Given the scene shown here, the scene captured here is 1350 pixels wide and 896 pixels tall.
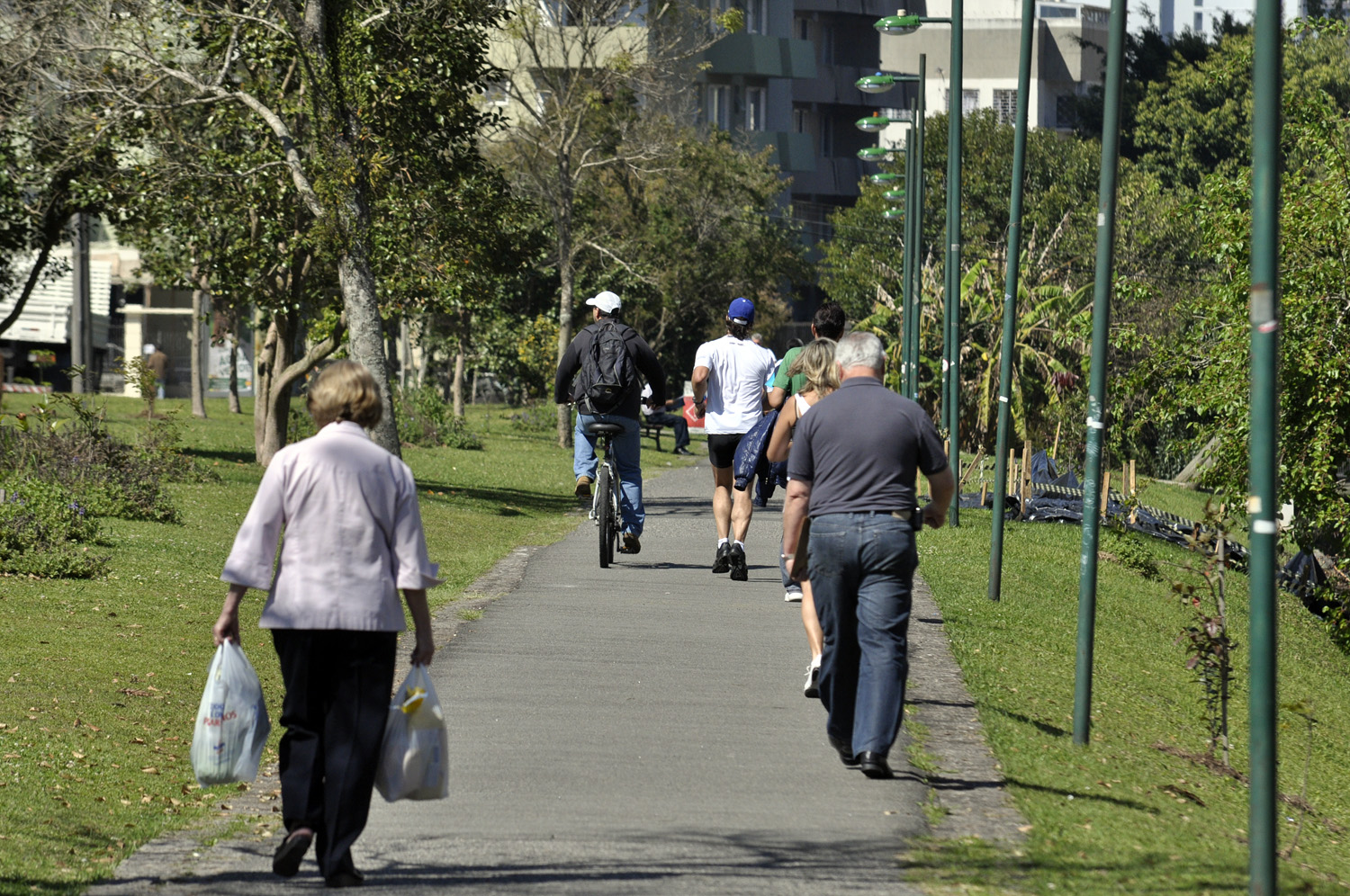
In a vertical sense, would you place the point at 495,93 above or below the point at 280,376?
above

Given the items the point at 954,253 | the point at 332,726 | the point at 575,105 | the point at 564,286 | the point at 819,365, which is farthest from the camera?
the point at 564,286

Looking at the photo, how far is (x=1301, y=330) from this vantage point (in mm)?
19250

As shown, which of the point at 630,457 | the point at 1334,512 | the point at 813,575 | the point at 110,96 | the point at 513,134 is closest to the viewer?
the point at 813,575

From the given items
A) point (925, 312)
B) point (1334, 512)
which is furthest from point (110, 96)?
point (925, 312)

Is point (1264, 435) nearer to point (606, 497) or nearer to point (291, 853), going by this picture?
point (291, 853)

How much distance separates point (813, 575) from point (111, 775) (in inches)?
115

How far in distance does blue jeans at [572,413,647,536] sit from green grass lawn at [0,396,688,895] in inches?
48.1

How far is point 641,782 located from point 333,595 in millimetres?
1915

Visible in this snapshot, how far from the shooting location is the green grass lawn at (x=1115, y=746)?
568 cm

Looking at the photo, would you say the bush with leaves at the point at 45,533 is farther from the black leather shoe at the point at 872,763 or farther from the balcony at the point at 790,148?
the balcony at the point at 790,148

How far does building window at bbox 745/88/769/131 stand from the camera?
236 ft

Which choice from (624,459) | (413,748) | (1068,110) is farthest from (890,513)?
(1068,110)

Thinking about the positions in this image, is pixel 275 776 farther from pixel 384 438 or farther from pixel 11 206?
pixel 11 206

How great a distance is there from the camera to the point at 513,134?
39500 millimetres
